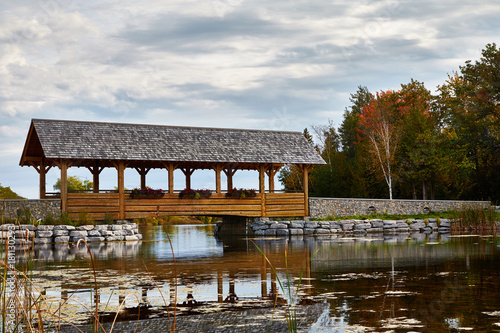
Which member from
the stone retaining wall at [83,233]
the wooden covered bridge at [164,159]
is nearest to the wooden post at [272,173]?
the wooden covered bridge at [164,159]

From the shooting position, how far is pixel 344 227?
87.8 ft

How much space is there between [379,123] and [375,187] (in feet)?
19.4

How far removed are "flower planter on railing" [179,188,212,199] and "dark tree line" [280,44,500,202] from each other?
1436cm

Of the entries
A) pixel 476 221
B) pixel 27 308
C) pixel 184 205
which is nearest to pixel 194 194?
pixel 184 205

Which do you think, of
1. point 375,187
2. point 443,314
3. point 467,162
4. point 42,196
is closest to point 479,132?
point 467,162

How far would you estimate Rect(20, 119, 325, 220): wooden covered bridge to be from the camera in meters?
23.7

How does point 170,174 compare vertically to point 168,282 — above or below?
above

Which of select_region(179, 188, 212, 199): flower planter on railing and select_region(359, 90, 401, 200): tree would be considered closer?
select_region(179, 188, 212, 199): flower planter on railing

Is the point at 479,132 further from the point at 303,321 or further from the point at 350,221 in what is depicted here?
the point at 303,321

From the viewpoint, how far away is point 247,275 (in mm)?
10414

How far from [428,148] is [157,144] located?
60.8ft

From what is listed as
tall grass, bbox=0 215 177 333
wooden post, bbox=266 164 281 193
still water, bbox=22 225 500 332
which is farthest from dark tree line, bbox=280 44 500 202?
tall grass, bbox=0 215 177 333

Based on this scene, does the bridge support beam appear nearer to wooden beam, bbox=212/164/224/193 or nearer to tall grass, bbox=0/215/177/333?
wooden beam, bbox=212/164/224/193

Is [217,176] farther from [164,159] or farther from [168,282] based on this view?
[168,282]
